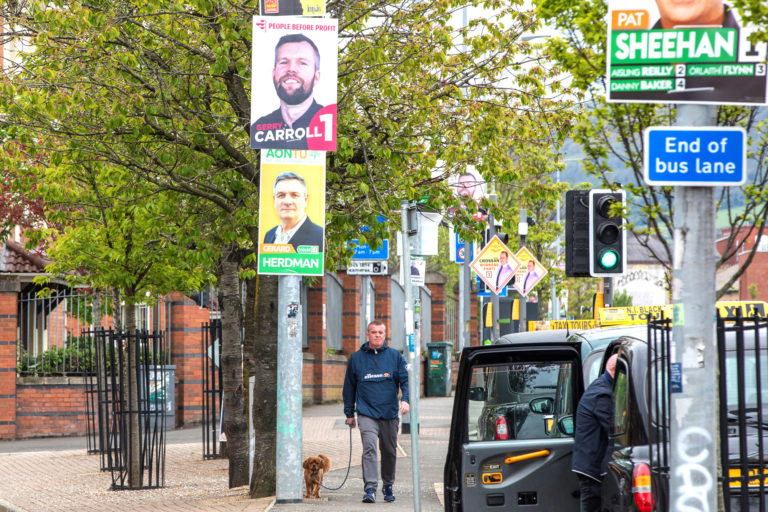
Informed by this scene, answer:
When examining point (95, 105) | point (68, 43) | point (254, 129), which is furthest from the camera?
point (68, 43)

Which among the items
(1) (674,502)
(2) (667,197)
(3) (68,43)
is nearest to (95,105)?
(3) (68,43)

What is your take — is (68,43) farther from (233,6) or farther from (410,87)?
(410,87)

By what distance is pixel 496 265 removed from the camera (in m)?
18.9

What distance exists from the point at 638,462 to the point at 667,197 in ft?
4.90

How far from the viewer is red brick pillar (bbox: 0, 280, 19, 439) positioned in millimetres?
21531

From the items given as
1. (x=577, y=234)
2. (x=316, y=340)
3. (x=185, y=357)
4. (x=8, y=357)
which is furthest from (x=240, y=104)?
(x=316, y=340)

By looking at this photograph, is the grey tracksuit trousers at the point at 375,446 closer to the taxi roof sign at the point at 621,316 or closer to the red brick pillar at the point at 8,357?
the taxi roof sign at the point at 621,316

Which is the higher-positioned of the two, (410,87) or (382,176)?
(410,87)

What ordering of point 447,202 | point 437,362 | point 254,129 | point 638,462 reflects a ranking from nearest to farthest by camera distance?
point 638,462, point 254,129, point 447,202, point 437,362

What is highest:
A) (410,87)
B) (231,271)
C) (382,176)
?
(410,87)

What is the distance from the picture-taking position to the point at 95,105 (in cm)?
1152

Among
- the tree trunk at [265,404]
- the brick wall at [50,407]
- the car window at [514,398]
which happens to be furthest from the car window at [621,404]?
the brick wall at [50,407]

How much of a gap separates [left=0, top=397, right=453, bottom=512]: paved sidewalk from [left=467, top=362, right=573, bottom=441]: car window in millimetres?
2565

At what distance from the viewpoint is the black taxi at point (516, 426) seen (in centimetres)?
838
